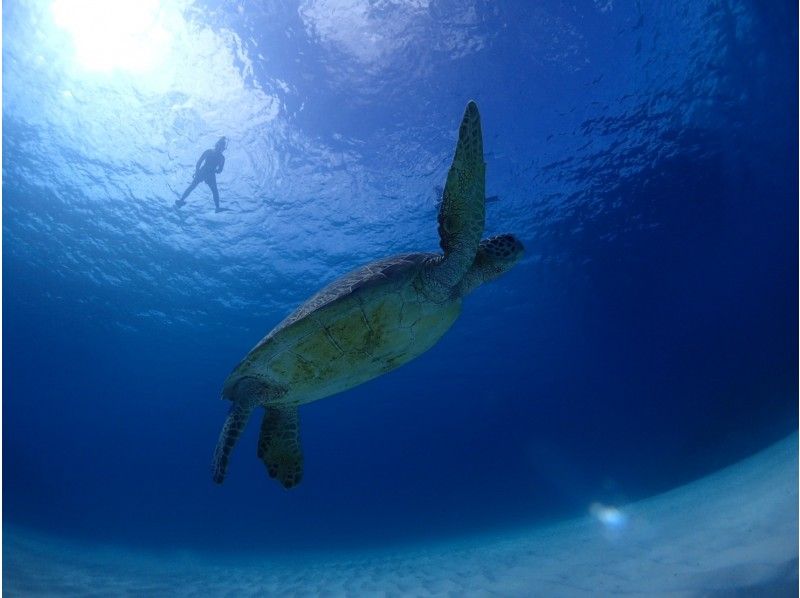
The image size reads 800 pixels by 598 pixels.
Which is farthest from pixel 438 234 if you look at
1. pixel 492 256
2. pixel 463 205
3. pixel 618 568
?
pixel 618 568

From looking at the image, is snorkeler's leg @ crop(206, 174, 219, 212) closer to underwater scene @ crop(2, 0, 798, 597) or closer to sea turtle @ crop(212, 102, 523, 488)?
underwater scene @ crop(2, 0, 798, 597)

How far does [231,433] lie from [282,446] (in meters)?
0.98

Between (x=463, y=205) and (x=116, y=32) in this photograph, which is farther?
(x=116, y=32)

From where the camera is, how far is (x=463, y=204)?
408cm

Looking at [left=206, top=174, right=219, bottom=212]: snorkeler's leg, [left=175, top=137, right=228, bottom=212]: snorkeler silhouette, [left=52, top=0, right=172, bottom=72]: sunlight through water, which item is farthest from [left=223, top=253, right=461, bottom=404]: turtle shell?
[left=206, top=174, right=219, bottom=212]: snorkeler's leg

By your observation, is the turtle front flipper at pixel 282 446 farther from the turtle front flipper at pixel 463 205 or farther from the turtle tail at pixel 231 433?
the turtle front flipper at pixel 463 205

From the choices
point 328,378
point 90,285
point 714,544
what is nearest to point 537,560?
point 714,544

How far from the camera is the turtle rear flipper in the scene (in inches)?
145

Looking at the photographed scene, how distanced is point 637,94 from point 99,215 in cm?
2080

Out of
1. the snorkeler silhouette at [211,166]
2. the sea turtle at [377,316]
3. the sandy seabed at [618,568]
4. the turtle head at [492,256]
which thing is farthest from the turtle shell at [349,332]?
the snorkeler silhouette at [211,166]

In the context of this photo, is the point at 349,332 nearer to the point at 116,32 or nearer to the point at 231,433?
the point at 231,433

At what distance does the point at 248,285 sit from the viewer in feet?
66.4

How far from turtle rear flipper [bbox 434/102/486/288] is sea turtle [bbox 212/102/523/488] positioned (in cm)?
1

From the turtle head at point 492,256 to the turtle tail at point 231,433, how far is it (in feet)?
10.2
